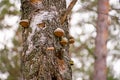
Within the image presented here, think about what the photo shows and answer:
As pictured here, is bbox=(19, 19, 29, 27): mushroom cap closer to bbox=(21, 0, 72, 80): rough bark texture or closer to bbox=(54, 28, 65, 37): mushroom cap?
bbox=(21, 0, 72, 80): rough bark texture

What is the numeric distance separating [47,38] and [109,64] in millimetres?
7771

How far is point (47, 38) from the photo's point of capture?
5.41 ft

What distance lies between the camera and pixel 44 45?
162 centimetres

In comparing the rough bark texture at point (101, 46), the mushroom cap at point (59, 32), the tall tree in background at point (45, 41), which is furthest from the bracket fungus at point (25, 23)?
the rough bark texture at point (101, 46)

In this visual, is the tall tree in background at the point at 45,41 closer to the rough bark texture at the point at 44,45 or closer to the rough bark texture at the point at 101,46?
the rough bark texture at the point at 44,45

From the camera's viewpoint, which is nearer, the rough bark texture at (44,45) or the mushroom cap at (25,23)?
the rough bark texture at (44,45)

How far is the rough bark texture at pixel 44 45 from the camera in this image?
157 cm

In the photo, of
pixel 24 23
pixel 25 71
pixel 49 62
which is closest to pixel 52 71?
pixel 49 62

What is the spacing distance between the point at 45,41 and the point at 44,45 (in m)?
0.03

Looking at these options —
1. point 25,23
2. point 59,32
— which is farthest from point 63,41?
point 25,23

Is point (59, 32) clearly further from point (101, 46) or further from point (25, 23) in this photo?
point (101, 46)

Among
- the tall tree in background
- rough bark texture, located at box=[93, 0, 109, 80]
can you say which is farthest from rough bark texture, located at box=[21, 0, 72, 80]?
rough bark texture, located at box=[93, 0, 109, 80]

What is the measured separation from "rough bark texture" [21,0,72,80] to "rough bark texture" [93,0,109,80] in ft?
11.6

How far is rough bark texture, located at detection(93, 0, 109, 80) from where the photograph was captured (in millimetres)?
5254
